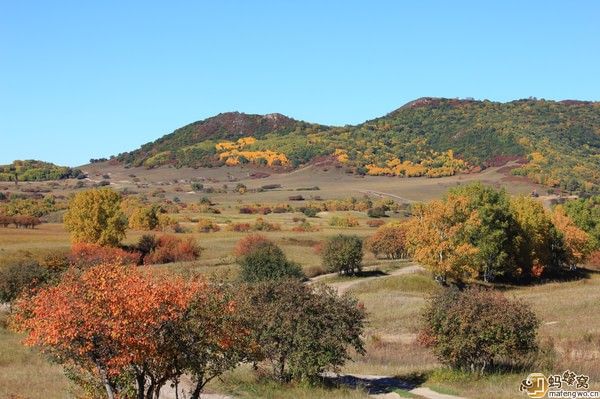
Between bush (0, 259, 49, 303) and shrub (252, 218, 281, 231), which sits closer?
bush (0, 259, 49, 303)

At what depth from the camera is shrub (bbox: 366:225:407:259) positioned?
9856 centimetres

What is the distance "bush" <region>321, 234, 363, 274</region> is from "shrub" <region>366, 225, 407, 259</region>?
708 inches

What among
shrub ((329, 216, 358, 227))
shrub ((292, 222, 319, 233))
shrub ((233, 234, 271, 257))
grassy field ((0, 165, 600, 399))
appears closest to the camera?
grassy field ((0, 165, 600, 399))

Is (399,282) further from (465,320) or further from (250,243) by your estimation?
(465,320)

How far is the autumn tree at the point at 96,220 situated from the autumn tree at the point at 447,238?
42.9 metres

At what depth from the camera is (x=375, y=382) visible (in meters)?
29.6

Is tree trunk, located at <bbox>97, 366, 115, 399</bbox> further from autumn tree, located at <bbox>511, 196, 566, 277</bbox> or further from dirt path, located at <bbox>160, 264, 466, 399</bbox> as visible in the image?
autumn tree, located at <bbox>511, 196, 566, 277</bbox>

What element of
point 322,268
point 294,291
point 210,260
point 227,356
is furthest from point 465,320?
point 210,260

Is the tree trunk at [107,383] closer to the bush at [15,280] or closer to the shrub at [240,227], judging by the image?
the bush at [15,280]

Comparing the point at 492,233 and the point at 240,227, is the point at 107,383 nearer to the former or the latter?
the point at 492,233

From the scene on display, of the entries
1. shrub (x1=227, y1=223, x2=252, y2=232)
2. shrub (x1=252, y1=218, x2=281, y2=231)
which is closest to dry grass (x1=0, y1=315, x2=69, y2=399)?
shrub (x1=227, y1=223, x2=252, y2=232)

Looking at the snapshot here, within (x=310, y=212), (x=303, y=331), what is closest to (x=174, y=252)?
(x=303, y=331)

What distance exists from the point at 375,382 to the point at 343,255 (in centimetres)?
4989

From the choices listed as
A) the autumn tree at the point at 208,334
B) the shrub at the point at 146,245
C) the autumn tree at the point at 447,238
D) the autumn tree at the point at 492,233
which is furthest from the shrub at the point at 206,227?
the autumn tree at the point at 208,334
